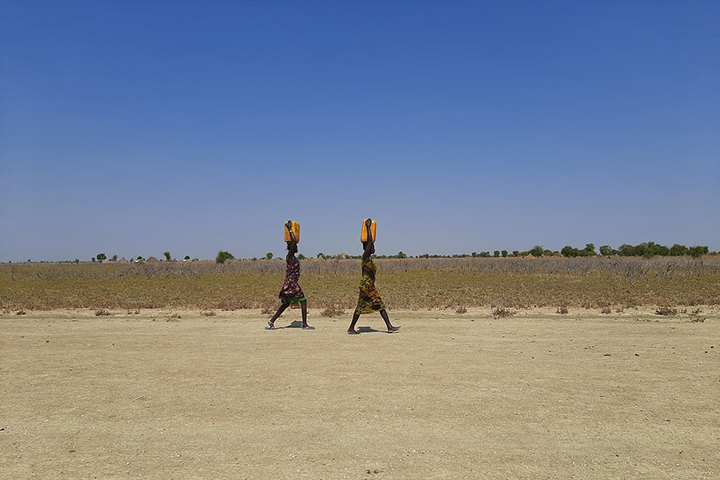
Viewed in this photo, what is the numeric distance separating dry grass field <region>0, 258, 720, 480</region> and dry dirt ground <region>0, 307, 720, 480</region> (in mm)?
28

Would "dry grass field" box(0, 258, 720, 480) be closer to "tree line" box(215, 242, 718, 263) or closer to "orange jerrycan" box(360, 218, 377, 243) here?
"orange jerrycan" box(360, 218, 377, 243)

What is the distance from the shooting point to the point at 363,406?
6336 millimetres

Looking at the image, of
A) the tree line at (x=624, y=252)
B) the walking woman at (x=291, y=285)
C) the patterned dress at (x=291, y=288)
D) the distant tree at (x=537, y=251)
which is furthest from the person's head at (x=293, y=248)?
the distant tree at (x=537, y=251)

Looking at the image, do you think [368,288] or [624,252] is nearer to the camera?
[368,288]

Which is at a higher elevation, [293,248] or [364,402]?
[293,248]

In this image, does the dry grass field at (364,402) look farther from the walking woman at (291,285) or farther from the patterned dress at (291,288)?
the patterned dress at (291,288)

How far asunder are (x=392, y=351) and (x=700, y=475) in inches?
225

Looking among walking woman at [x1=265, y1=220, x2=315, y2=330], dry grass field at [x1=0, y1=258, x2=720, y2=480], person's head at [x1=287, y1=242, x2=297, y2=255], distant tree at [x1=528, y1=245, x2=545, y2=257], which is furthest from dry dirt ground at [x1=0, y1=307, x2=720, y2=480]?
distant tree at [x1=528, y1=245, x2=545, y2=257]

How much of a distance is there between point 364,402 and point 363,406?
0.16 meters

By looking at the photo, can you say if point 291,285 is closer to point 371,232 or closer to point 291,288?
point 291,288

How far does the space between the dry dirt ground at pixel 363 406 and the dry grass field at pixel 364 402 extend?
3 cm

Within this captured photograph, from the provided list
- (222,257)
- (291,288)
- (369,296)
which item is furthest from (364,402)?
(222,257)

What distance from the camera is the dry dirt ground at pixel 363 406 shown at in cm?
470

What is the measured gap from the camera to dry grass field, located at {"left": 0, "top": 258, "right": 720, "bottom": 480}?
15.5ft
